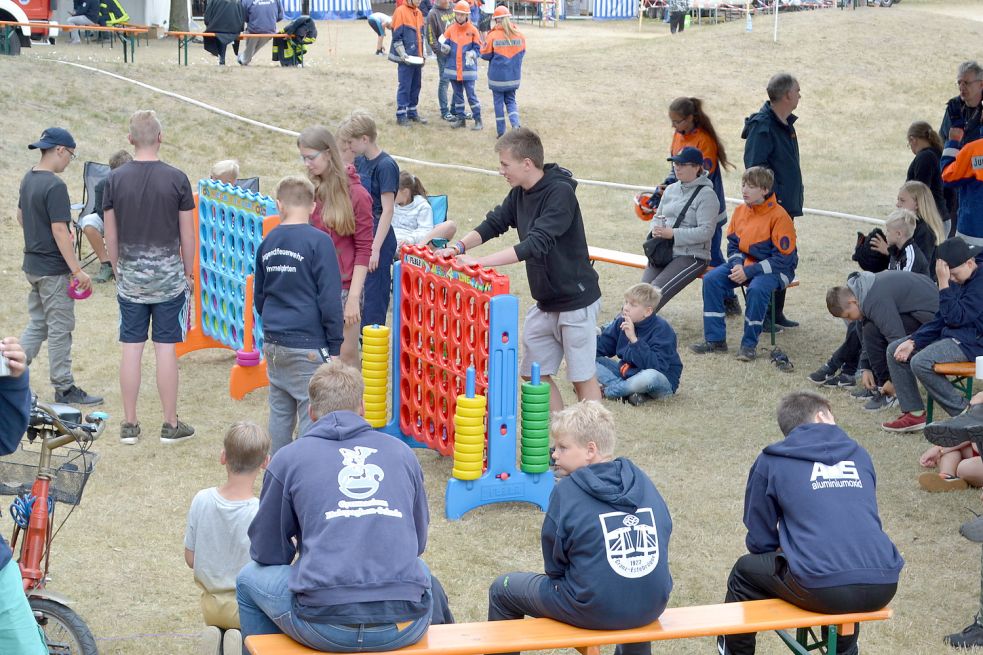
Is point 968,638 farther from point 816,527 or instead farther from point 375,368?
point 375,368

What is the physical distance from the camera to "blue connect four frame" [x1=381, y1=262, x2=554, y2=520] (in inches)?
243

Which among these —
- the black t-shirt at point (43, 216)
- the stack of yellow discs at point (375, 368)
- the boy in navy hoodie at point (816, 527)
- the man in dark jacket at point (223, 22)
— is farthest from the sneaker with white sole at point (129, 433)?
the man in dark jacket at point (223, 22)

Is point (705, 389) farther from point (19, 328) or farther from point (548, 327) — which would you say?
point (19, 328)

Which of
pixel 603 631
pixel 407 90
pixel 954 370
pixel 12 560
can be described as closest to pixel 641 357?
pixel 954 370

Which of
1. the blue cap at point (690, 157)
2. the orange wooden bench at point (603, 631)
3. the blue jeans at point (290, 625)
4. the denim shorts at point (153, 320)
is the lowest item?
the orange wooden bench at point (603, 631)

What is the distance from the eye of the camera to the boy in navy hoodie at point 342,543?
3.70m

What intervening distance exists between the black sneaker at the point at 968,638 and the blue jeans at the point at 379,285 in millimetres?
4287

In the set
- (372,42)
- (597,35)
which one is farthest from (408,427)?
(597,35)

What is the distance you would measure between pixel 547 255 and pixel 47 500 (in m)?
3.17

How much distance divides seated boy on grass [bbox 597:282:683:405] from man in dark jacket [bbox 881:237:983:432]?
155cm

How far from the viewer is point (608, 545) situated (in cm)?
395

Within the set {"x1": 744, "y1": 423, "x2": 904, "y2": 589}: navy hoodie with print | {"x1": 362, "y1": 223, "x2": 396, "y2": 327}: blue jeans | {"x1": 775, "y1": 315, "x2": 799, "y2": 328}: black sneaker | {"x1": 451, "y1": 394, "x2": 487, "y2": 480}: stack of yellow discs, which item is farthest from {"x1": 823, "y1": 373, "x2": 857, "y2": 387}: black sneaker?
{"x1": 744, "y1": 423, "x2": 904, "y2": 589}: navy hoodie with print

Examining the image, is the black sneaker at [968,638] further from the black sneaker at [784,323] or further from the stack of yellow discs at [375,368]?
the black sneaker at [784,323]

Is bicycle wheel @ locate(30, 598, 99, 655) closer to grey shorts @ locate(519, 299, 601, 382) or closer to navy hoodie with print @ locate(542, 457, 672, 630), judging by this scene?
navy hoodie with print @ locate(542, 457, 672, 630)
